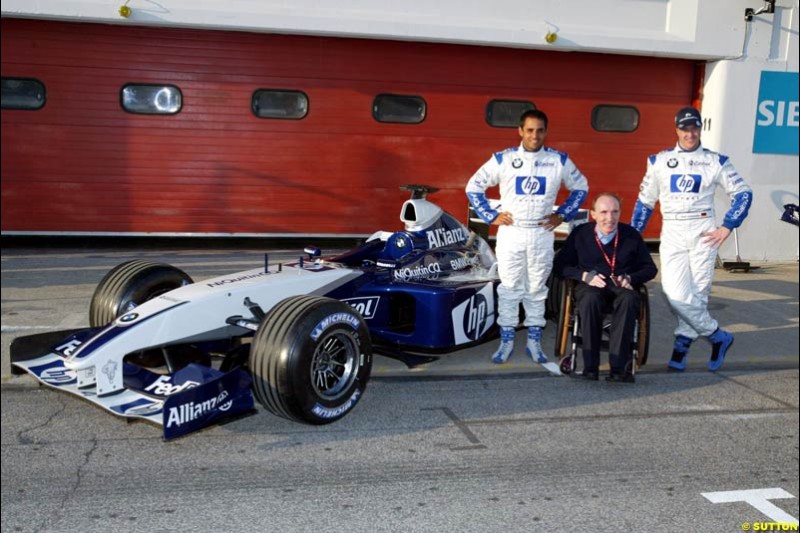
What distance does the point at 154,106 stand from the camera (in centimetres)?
1131

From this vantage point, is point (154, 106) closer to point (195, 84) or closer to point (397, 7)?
point (195, 84)

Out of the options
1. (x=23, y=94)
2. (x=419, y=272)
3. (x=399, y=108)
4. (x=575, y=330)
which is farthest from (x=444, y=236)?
(x=23, y=94)

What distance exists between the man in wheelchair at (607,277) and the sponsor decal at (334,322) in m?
1.90

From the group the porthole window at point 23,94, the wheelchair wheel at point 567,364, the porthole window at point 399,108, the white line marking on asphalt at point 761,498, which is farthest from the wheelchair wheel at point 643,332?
the porthole window at point 23,94

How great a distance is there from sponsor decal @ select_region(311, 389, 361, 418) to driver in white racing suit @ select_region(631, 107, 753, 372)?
282cm

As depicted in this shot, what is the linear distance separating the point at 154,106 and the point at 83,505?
8523mm

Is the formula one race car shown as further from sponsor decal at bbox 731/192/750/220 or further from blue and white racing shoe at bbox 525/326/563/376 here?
sponsor decal at bbox 731/192/750/220

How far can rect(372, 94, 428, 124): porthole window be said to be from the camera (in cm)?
1184

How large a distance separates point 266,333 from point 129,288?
1419 mm

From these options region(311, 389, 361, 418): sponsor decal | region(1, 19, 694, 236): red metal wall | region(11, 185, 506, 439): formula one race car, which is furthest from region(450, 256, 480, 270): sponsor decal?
region(1, 19, 694, 236): red metal wall

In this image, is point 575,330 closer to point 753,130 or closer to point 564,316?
point 564,316

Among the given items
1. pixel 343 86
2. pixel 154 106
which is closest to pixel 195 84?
pixel 154 106

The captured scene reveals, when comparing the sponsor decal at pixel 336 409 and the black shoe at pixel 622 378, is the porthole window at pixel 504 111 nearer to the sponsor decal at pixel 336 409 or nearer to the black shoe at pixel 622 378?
the black shoe at pixel 622 378

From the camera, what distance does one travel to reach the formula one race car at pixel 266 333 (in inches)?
175
